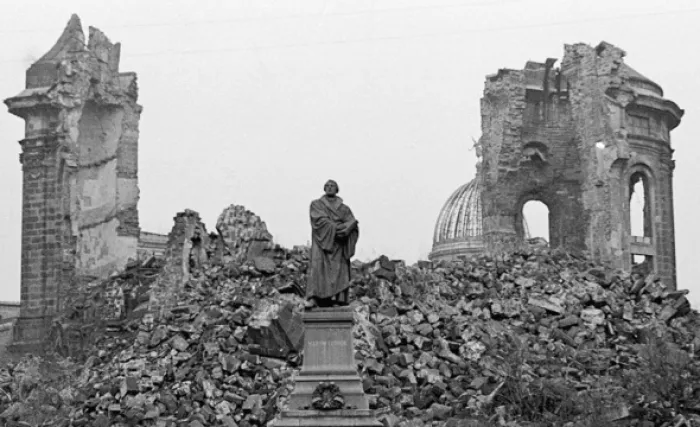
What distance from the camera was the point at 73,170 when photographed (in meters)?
30.8

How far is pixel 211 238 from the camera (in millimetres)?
26391

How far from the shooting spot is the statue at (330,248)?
16.4m

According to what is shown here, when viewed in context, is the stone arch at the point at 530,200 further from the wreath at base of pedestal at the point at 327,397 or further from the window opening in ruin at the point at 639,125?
the wreath at base of pedestal at the point at 327,397

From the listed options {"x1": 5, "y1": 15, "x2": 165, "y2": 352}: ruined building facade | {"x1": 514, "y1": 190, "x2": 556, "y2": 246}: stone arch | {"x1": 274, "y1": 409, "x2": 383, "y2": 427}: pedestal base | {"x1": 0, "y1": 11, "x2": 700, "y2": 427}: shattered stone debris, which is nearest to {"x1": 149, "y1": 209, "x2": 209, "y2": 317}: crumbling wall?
{"x1": 0, "y1": 11, "x2": 700, "y2": 427}: shattered stone debris

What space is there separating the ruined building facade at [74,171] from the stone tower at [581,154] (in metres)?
8.48

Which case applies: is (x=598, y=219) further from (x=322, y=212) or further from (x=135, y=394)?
(x=322, y=212)

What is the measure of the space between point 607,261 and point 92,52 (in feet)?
41.6

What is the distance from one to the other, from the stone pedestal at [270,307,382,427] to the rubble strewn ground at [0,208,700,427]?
3620 millimetres

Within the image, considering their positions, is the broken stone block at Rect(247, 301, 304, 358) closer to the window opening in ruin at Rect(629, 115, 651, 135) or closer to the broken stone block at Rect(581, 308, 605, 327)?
the broken stone block at Rect(581, 308, 605, 327)

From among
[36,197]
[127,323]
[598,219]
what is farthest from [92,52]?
[598,219]

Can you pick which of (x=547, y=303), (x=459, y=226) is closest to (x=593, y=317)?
(x=547, y=303)

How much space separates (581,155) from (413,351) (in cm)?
1131

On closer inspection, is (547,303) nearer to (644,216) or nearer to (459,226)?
(644,216)

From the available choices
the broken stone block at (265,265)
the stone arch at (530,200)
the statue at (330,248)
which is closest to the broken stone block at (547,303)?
the broken stone block at (265,265)
